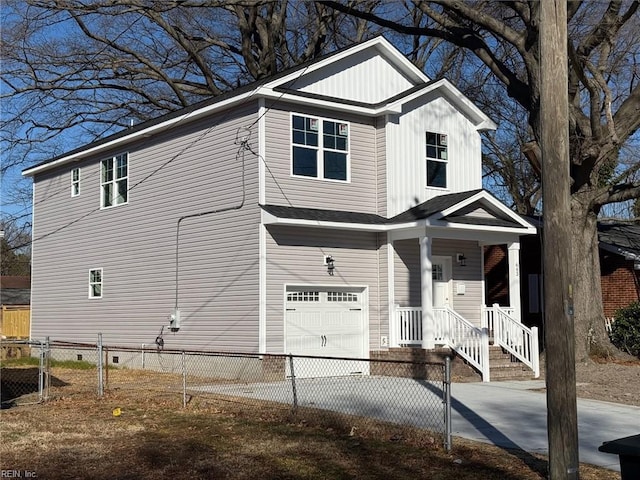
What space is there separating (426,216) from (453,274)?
10.4ft

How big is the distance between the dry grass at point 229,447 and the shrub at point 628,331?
46.5 feet

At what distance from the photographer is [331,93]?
20484 millimetres

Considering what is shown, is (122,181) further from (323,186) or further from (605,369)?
(605,369)

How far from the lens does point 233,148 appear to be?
1956 centimetres

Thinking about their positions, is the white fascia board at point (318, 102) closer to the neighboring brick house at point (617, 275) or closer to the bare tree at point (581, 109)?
the bare tree at point (581, 109)

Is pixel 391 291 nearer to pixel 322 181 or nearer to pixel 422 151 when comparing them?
pixel 322 181

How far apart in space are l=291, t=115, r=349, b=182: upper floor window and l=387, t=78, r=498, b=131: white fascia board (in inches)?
62.7

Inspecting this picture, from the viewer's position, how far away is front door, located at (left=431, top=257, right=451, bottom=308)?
845 inches

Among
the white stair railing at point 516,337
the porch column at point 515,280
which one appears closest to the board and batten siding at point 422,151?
the porch column at point 515,280

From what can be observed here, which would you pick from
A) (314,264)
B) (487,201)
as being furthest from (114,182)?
(487,201)

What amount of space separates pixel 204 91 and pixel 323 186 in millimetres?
15804

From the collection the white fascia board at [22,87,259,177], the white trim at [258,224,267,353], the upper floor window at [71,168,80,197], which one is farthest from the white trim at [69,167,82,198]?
the white trim at [258,224,267,353]

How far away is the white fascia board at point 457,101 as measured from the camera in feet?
68.0

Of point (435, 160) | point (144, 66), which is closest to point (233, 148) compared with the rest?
point (435, 160)
